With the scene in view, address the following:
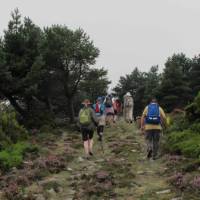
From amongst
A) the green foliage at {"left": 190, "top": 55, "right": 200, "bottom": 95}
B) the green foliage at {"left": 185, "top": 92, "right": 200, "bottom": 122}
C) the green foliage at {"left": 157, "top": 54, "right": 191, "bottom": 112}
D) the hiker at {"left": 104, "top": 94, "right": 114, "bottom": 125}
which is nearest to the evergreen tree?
the green foliage at {"left": 190, "top": 55, "right": 200, "bottom": 95}

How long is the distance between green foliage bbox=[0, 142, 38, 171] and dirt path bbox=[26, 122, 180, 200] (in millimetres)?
1813

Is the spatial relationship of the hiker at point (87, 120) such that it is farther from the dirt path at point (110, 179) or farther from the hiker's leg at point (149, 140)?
the hiker's leg at point (149, 140)

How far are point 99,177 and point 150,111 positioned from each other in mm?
4508

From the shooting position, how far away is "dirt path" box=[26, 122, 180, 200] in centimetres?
1325

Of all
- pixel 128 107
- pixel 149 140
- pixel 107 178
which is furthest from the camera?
pixel 128 107

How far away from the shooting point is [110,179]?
1501 centimetres

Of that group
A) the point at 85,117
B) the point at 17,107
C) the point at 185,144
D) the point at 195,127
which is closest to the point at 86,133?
the point at 85,117

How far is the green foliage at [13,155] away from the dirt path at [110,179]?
1.81m

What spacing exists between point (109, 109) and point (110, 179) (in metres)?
16.3

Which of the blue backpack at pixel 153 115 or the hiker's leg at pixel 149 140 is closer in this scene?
the blue backpack at pixel 153 115

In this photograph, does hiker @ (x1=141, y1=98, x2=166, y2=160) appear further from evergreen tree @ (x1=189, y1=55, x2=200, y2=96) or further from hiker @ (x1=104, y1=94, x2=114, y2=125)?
evergreen tree @ (x1=189, y1=55, x2=200, y2=96)

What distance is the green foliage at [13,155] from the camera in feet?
58.0

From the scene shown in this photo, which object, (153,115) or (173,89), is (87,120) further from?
(173,89)

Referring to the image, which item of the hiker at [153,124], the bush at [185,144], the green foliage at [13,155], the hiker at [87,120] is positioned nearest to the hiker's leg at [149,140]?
the hiker at [153,124]
